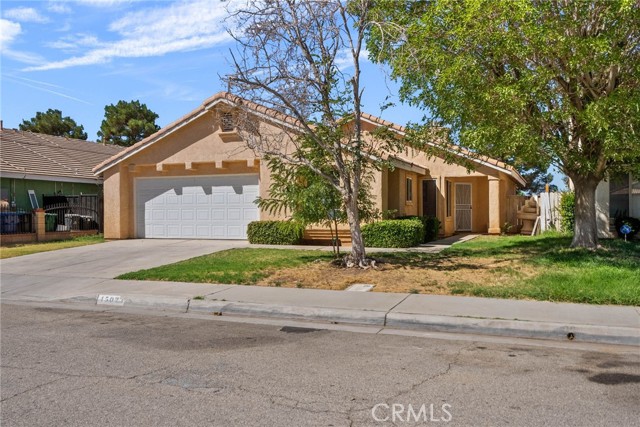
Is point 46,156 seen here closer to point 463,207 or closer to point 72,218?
point 72,218

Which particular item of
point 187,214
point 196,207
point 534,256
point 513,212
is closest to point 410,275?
point 534,256

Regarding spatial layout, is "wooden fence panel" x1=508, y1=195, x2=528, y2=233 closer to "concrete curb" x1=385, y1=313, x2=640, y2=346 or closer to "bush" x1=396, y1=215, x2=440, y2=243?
"bush" x1=396, y1=215, x2=440, y2=243

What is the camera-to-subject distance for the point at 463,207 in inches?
916

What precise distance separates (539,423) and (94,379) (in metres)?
3.92

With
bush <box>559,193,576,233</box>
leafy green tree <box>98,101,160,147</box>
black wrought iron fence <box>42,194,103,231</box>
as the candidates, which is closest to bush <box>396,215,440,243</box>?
bush <box>559,193,576,233</box>

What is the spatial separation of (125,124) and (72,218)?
2633cm

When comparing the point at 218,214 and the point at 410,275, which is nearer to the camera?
the point at 410,275

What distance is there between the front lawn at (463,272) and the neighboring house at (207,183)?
4.75m

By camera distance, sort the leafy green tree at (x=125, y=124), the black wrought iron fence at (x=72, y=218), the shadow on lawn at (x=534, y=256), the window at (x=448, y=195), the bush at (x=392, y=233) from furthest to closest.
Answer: the leafy green tree at (x=125, y=124)
the window at (x=448, y=195)
the black wrought iron fence at (x=72, y=218)
the bush at (x=392, y=233)
the shadow on lawn at (x=534, y=256)

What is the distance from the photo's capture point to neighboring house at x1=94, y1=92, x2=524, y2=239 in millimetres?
18797

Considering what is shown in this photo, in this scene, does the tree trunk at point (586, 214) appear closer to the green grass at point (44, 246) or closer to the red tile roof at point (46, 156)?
the green grass at point (44, 246)

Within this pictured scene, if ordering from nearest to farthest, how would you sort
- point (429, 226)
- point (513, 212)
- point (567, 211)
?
point (429, 226) → point (567, 211) → point (513, 212)

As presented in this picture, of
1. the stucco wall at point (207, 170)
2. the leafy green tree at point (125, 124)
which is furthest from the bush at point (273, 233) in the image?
the leafy green tree at point (125, 124)

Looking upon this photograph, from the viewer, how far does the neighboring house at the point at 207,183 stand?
18797 millimetres
